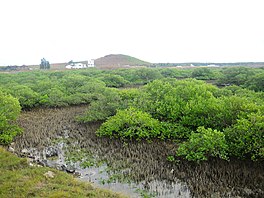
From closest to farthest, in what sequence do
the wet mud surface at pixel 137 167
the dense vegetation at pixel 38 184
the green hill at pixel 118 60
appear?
the dense vegetation at pixel 38 184, the wet mud surface at pixel 137 167, the green hill at pixel 118 60

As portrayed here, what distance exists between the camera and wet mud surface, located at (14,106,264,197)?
327 inches

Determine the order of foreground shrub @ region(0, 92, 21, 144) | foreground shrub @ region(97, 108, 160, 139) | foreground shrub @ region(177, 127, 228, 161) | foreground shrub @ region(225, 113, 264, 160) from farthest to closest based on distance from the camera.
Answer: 1. foreground shrub @ region(97, 108, 160, 139)
2. foreground shrub @ region(0, 92, 21, 144)
3. foreground shrub @ region(177, 127, 228, 161)
4. foreground shrub @ region(225, 113, 264, 160)

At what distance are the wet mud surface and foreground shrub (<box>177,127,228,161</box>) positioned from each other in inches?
14.9

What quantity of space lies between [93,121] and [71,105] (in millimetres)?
7540

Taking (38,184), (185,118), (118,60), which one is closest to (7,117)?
(38,184)

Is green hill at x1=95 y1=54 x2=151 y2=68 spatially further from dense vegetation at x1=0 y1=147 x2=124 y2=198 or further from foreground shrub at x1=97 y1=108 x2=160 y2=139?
dense vegetation at x1=0 y1=147 x2=124 y2=198

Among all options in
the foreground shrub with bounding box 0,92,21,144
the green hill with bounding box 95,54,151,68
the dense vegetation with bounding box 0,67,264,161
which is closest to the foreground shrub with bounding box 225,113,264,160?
the dense vegetation with bounding box 0,67,264,161

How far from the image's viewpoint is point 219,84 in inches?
1510

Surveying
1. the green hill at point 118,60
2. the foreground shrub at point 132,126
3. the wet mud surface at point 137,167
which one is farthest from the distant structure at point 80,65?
the foreground shrub at point 132,126

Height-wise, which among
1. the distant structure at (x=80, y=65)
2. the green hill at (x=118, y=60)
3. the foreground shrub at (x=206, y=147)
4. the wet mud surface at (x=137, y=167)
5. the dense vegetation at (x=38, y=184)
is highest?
the green hill at (x=118, y=60)

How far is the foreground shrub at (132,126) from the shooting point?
13.0m

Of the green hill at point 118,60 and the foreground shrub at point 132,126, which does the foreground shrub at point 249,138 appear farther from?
the green hill at point 118,60

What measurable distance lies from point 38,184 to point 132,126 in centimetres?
624

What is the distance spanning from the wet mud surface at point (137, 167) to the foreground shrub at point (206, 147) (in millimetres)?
379
